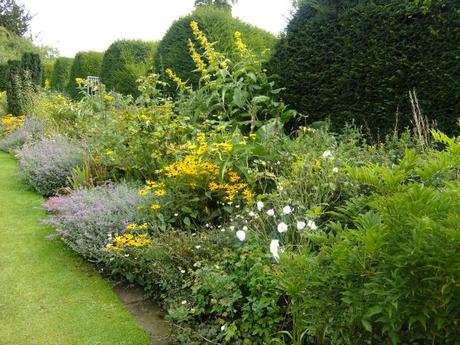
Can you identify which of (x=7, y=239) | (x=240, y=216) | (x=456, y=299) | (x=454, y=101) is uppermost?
(x=454, y=101)

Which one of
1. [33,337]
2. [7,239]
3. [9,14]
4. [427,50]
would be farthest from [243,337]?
[9,14]

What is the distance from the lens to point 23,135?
9578 millimetres

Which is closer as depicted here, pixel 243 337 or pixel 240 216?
pixel 243 337

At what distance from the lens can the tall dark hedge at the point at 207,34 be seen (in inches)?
283

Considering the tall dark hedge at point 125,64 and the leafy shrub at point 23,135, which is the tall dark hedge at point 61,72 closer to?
the tall dark hedge at point 125,64

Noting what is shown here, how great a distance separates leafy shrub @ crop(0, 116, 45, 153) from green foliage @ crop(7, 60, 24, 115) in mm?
2776

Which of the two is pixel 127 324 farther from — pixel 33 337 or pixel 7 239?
pixel 7 239

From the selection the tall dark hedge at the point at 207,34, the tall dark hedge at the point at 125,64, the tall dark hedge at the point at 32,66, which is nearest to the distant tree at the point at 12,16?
the tall dark hedge at the point at 32,66

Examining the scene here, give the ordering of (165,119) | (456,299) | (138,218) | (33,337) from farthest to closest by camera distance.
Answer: (165,119), (138,218), (33,337), (456,299)

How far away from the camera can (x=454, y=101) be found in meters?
4.32

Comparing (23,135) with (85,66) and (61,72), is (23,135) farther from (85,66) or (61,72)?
(61,72)

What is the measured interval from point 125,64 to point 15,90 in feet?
14.7

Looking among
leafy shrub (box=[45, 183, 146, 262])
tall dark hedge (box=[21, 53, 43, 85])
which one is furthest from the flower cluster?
leafy shrub (box=[45, 183, 146, 262])

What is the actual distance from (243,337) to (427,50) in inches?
141
